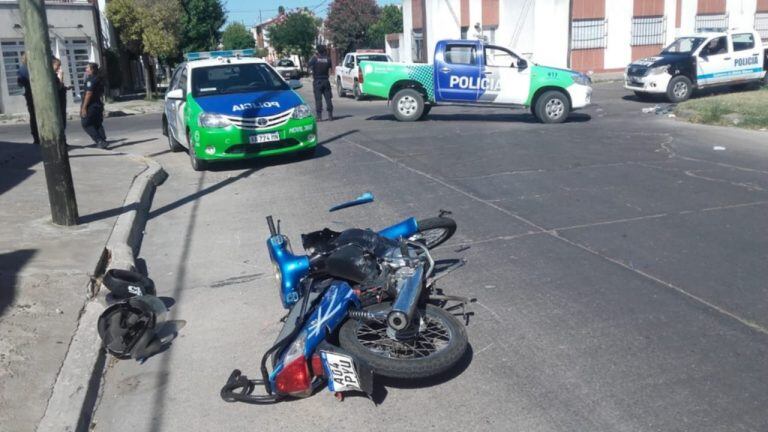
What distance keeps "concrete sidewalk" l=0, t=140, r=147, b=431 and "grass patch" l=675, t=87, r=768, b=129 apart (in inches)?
470

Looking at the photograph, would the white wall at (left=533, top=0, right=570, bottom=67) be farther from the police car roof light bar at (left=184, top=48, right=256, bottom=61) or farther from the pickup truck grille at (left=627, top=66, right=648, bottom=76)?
the police car roof light bar at (left=184, top=48, right=256, bottom=61)

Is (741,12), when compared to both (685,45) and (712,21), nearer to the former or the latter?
(712,21)

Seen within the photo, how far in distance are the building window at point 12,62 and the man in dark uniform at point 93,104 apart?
45.8 feet

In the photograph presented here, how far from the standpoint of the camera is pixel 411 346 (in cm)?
437

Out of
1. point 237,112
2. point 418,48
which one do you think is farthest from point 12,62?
point 418,48

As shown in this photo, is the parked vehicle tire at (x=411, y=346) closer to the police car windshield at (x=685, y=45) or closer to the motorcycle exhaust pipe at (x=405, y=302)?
the motorcycle exhaust pipe at (x=405, y=302)

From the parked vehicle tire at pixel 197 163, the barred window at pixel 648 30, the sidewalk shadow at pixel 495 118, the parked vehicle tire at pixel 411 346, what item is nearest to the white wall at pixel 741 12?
the barred window at pixel 648 30

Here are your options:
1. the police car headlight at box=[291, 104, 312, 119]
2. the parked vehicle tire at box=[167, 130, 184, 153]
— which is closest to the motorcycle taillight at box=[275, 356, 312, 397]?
the police car headlight at box=[291, 104, 312, 119]

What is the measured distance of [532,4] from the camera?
3350 cm

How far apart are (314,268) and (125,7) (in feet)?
94.1

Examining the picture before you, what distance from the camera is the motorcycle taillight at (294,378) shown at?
13.6ft

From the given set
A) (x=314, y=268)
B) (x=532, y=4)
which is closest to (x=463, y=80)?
(x=314, y=268)

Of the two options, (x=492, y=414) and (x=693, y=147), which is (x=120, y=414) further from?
(x=693, y=147)

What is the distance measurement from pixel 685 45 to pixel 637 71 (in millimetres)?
1806
